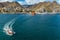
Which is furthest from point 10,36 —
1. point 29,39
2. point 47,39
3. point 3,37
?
point 47,39

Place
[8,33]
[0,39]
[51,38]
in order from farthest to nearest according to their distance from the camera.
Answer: [8,33]
[51,38]
[0,39]

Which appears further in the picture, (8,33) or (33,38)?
(8,33)

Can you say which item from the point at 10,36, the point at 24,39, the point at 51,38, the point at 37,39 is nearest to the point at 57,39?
the point at 51,38

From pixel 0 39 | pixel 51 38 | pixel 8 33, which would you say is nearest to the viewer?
pixel 0 39

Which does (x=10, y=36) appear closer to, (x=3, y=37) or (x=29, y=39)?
(x=3, y=37)

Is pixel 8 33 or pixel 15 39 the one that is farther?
pixel 8 33

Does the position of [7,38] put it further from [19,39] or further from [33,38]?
[33,38]

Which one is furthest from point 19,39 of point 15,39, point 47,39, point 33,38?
point 47,39
